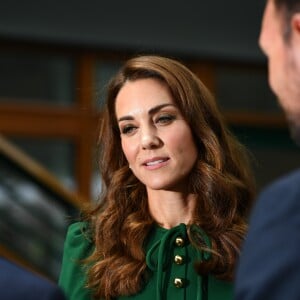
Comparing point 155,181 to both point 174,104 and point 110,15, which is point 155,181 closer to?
point 174,104

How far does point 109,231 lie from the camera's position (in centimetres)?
198

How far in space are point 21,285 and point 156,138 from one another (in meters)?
0.95

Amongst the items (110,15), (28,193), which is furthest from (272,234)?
(110,15)

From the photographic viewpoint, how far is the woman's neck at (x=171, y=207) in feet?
6.26

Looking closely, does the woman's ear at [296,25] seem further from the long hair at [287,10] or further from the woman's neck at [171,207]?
the woman's neck at [171,207]

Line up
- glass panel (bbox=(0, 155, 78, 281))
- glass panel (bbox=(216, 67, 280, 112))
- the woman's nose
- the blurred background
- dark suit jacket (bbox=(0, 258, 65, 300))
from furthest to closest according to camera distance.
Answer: glass panel (bbox=(216, 67, 280, 112)), the blurred background, glass panel (bbox=(0, 155, 78, 281)), the woman's nose, dark suit jacket (bbox=(0, 258, 65, 300))

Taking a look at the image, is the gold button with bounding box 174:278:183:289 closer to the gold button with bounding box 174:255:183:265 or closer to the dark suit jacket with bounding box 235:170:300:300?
the gold button with bounding box 174:255:183:265

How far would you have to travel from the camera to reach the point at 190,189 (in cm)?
193

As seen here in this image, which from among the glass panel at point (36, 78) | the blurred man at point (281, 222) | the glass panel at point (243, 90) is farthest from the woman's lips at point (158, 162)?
the glass panel at point (243, 90)

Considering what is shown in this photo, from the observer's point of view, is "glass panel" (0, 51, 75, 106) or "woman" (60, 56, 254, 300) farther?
"glass panel" (0, 51, 75, 106)

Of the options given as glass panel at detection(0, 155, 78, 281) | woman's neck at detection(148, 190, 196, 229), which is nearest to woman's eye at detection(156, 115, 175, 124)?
woman's neck at detection(148, 190, 196, 229)

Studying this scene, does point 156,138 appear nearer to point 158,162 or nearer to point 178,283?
point 158,162

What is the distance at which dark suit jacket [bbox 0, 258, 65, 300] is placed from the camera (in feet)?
3.05

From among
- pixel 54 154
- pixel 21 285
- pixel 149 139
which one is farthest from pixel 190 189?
pixel 54 154
